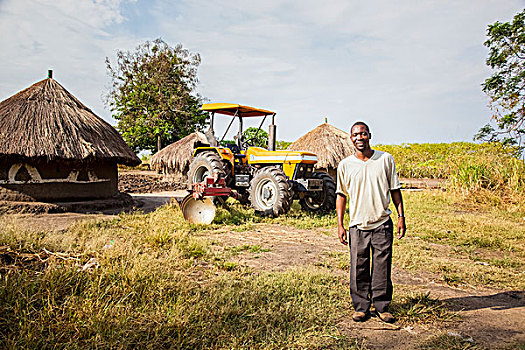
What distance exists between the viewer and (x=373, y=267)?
138 inches

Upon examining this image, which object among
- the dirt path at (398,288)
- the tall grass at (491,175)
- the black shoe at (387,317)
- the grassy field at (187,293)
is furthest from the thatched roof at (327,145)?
the black shoe at (387,317)

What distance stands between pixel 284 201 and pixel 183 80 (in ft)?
71.4

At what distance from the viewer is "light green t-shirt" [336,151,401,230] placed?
3.43 m

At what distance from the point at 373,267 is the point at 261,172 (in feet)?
18.5

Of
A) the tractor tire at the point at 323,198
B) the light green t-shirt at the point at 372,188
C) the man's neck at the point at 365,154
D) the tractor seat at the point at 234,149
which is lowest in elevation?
the tractor tire at the point at 323,198

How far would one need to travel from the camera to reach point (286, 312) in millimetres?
3416

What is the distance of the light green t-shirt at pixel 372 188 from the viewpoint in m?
3.43

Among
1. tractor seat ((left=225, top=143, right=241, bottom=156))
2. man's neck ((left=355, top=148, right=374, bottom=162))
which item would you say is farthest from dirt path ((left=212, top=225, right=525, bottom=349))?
tractor seat ((left=225, top=143, right=241, bottom=156))

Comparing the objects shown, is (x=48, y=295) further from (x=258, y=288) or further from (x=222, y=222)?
(x=222, y=222)

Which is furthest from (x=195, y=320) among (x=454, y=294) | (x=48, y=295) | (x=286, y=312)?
(x=454, y=294)

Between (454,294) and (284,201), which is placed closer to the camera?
(454,294)

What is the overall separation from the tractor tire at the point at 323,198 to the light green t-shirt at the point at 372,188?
576 centimetres

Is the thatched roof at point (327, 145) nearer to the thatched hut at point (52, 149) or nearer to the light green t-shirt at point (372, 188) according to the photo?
the thatched hut at point (52, 149)

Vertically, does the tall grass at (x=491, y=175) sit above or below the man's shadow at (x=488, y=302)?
above
